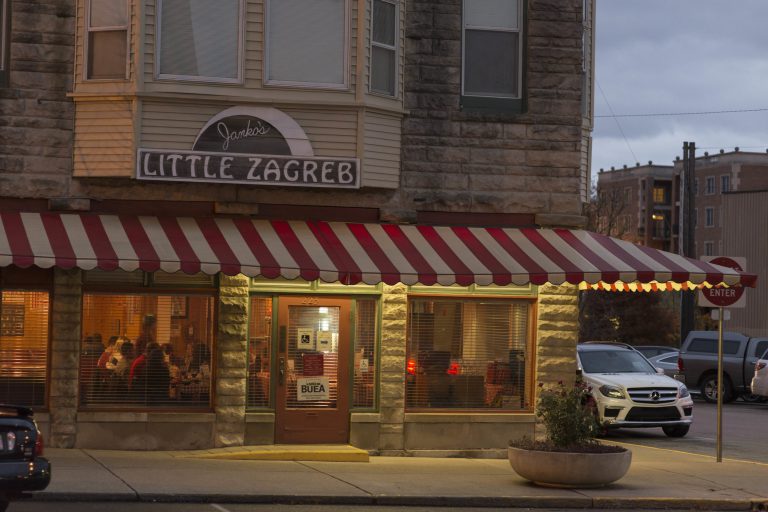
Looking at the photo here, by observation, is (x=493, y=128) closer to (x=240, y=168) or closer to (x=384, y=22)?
(x=384, y=22)

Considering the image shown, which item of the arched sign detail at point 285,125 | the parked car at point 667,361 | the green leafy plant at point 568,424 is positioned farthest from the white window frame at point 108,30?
the parked car at point 667,361

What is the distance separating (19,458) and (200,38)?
25.8 ft

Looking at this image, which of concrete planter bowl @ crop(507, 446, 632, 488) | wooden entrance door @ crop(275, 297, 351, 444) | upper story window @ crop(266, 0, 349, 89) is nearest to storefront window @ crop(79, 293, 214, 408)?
wooden entrance door @ crop(275, 297, 351, 444)

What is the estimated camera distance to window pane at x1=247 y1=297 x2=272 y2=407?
17.8 metres

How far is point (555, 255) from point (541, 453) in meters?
3.40

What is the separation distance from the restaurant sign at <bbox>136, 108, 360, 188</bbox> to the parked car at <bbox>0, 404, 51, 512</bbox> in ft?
20.5

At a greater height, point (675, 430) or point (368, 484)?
point (368, 484)

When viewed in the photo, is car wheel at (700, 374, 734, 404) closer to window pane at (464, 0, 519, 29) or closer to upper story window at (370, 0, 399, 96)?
window pane at (464, 0, 519, 29)

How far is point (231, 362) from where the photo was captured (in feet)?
57.6

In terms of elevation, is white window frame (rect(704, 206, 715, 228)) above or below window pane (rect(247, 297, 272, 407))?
above

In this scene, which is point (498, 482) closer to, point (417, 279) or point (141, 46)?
point (417, 279)

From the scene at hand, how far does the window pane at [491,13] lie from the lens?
18703mm

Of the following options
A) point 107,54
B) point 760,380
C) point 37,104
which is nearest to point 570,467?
point 107,54

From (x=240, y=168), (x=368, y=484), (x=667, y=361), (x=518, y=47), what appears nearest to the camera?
(x=368, y=484)
